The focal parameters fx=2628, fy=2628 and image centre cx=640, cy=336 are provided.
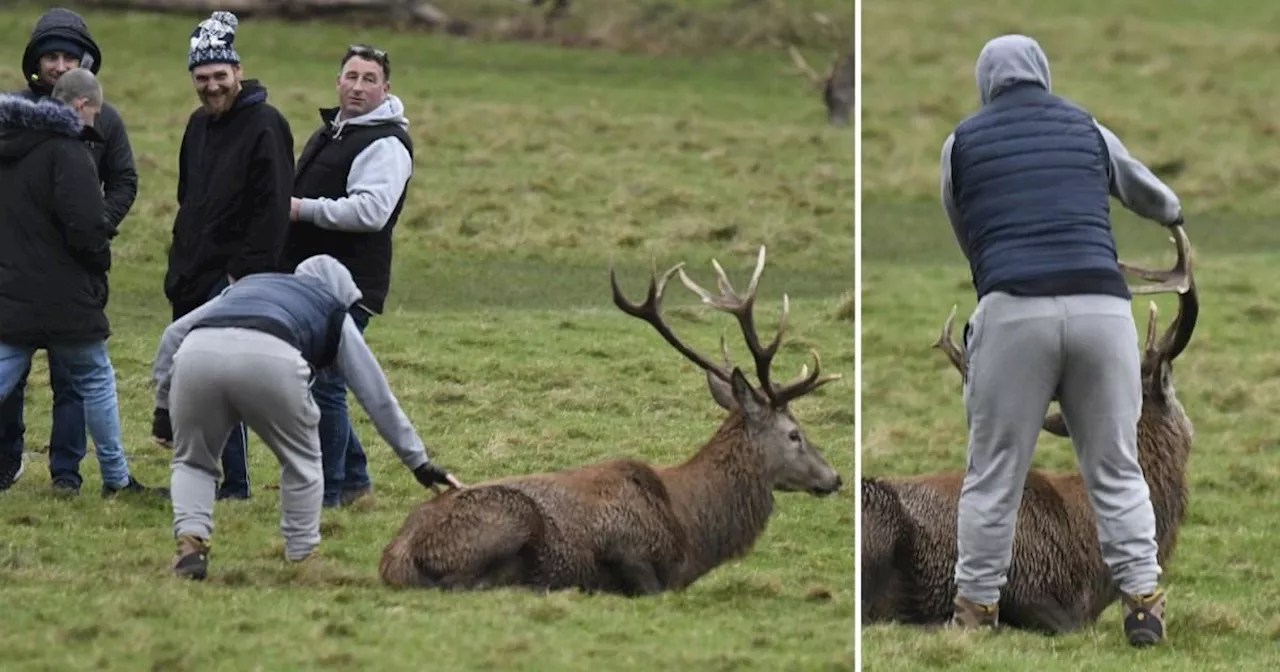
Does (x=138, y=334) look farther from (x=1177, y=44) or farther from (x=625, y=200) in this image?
(x=1177, y=44)

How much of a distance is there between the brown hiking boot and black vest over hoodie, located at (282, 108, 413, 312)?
216 cm

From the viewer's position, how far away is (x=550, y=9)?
2469cm

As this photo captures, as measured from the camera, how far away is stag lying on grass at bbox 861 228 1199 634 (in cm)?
741

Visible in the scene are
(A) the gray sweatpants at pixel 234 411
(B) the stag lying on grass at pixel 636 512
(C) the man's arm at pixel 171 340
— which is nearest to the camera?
(A) the gray sweatpants at pixel 234 411

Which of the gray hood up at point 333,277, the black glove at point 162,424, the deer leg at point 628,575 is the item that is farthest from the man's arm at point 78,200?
the deer leg at point 628,575

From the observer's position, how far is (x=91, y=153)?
8.09m

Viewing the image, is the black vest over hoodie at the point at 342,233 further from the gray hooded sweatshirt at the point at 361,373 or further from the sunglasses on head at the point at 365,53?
the gray hooded sweatshirt at the point at 361,373

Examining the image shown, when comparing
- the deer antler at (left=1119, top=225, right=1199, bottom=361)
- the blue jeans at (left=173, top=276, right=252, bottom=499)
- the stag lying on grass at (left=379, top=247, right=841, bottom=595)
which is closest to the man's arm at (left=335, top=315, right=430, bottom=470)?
the stag lying on grass at (left=379, top=247, right=841, bottom=595)

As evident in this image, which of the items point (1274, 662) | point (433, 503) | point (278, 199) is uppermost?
point (278, 199)

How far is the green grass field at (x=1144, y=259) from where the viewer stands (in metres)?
7.41

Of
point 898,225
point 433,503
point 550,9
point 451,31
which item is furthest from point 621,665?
point 550,9

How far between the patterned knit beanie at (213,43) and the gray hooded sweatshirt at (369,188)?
0.59 m

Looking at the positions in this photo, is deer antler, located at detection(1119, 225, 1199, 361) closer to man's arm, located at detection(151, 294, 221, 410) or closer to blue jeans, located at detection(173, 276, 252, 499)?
man's arm, located at detection(151, 294, 221, 410)

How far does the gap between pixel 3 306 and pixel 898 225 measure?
37.9 feet
